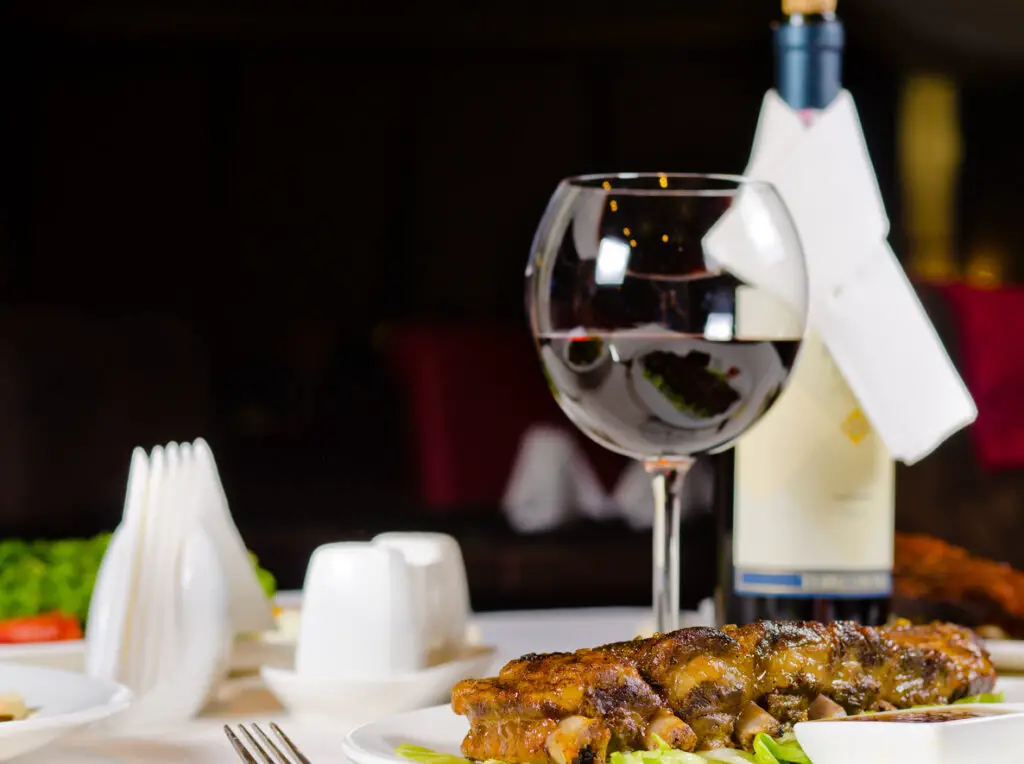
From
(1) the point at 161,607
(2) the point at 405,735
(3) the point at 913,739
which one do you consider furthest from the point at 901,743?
(1) the point at 161,607

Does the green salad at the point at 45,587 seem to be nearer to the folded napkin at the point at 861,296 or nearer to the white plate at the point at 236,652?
the white plate at the point at 236,652

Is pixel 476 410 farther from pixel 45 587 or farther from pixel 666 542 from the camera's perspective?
pixel 666 542

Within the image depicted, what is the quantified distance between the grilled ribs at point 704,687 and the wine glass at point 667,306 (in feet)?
0.45

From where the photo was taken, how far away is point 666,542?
85cm

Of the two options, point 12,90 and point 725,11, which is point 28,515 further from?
point 725,11

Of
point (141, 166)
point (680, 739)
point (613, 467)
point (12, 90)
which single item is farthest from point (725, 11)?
point (680, 739)

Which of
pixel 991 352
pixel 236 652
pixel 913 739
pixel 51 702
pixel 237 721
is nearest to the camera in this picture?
pixel 913 739

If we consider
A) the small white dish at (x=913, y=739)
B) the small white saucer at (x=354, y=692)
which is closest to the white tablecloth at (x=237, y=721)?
the small white saucer at (x=354, y=692)

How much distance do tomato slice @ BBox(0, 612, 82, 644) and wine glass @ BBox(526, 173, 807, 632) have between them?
38 centimetres

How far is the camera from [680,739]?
2.12ft

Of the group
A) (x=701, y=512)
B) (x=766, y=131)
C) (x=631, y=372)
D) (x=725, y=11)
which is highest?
(x=725, y=11)

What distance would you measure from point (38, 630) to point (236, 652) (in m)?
0.14

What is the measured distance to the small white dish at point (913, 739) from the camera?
0.60m

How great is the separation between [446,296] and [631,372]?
15.7ft
